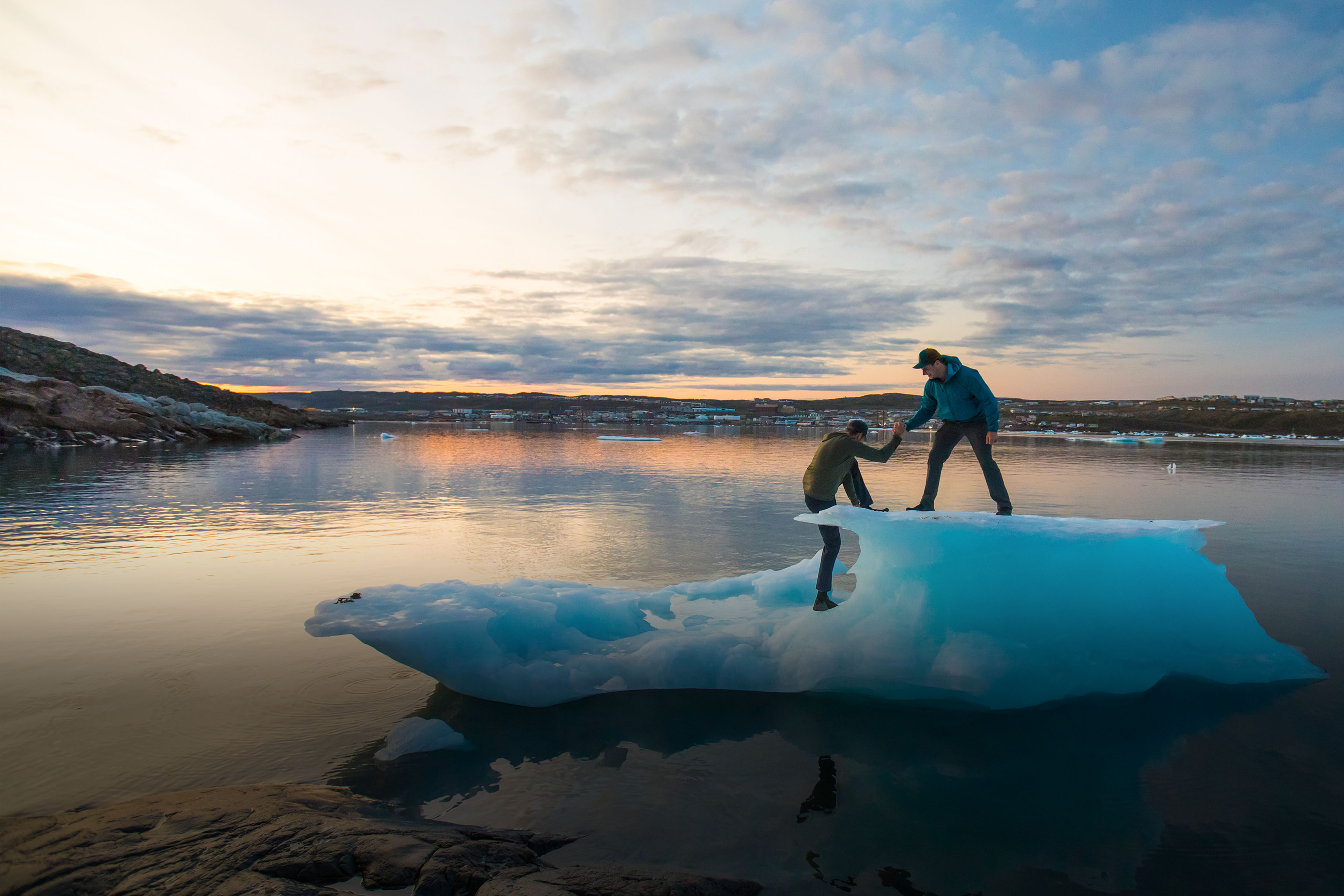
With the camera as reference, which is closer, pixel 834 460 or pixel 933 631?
pixel 933 631

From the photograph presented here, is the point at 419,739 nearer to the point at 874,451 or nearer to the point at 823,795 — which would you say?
the point at 823,795

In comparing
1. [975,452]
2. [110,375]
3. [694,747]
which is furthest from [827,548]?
[110,375]

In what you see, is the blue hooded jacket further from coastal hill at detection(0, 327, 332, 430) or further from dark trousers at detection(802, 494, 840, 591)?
coastal hill at detection(0, 327, 332, 430)

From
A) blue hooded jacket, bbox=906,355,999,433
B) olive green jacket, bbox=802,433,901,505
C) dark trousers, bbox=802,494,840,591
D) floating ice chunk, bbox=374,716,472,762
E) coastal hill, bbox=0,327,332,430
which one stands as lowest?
floating ice chunk, bbox=374,716,472,762

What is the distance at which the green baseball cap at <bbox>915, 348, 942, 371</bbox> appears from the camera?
22.5ft

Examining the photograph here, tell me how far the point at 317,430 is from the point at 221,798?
287ft

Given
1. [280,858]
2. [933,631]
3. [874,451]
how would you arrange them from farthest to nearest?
[874,451] → [933,631] → [280,858]

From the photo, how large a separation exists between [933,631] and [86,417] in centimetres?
5041

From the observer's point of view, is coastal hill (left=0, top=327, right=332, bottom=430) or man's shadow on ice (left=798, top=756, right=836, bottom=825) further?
coastal hill (left=0, top=327, right=332, bottom=430)

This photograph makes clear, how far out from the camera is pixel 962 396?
6926 millimetres

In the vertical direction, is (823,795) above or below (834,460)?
below

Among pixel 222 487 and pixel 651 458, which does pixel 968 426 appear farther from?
pixel 651 458

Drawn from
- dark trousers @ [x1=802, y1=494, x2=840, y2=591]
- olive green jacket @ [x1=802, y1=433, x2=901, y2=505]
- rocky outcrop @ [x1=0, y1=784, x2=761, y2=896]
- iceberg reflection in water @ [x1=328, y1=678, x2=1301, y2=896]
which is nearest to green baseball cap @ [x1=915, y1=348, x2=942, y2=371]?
olive green jacket @ [x1=802, y1=433, x2=901, y2=505]

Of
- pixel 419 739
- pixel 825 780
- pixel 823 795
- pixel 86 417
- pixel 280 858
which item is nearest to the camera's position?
pixel 280 858
